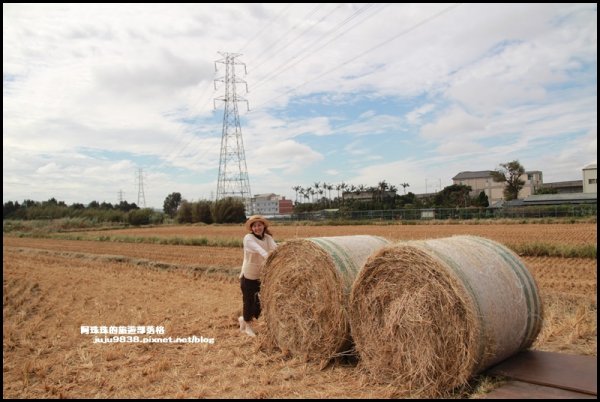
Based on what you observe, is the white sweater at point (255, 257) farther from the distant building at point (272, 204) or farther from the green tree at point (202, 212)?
the distant building at point (272, 204)

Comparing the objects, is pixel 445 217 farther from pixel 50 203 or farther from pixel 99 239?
pixel 50 203

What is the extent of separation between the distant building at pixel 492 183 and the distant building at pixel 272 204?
1539 inches

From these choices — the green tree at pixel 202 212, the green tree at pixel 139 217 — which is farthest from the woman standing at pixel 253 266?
the green tree at pixel 139 217

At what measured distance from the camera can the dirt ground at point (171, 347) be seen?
498 centimetres

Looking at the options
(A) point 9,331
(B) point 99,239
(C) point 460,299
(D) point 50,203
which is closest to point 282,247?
(C) point 460,299

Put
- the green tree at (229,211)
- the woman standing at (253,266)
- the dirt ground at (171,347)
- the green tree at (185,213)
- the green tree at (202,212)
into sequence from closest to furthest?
the dirt ground at (171,347)
the woman standing at (253,266)
the green tree at (229,211)
the green tree at (202,212)
the green tree at (185,213)

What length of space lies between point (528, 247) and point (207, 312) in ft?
41.5

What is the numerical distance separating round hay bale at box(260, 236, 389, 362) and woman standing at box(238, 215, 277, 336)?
51 centimetres

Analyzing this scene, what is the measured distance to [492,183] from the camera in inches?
3925

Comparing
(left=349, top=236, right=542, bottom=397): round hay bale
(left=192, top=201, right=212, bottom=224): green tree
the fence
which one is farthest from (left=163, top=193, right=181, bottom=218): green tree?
(left=349, top=236, right=542, bottom=397): round hay bale

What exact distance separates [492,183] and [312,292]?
10174 centimetres

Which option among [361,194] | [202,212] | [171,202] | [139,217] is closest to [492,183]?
[361,194]

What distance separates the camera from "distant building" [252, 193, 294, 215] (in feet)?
381

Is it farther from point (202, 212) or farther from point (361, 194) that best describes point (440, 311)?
point (361, 194)
